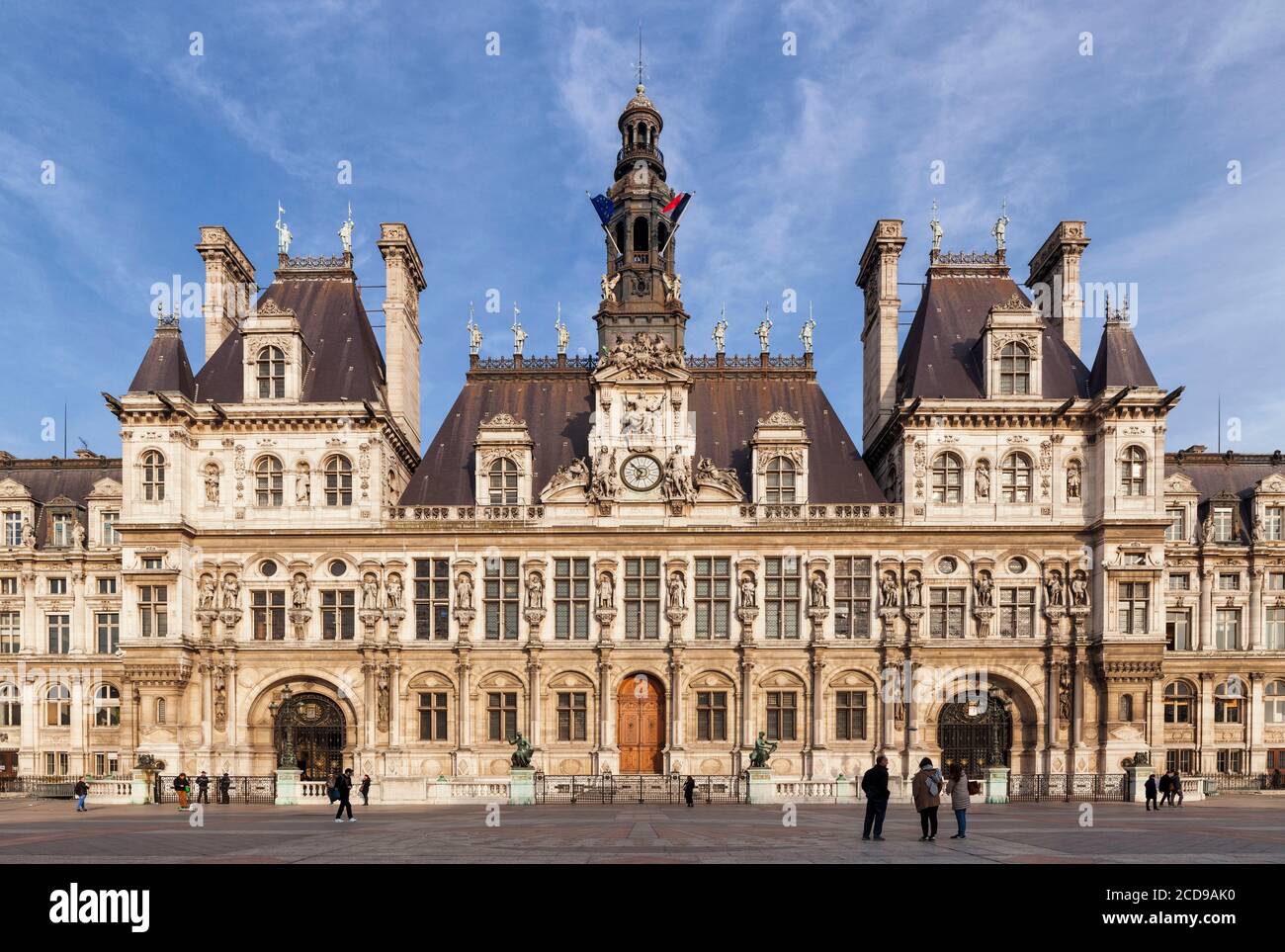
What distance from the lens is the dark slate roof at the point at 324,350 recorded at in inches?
1937

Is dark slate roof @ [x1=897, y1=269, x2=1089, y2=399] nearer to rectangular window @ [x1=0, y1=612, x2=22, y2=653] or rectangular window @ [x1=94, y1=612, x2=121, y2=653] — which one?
rectangular window @ [x1=94, y1=612, x2=121, y2=653]

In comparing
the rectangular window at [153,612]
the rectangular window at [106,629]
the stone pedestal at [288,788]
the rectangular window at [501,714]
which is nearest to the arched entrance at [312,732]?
the rectangular window at [153,612]

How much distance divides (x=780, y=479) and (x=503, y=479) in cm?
1324

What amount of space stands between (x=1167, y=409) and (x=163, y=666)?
155 feet

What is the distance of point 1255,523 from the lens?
5634 centimetres

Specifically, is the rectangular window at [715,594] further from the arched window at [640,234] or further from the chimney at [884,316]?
the arched window at [640,234]

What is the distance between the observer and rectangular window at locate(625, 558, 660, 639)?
151 feet

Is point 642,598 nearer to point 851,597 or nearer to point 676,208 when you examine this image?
point 851,597

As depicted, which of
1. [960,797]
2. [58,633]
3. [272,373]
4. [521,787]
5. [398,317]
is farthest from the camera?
[58,633]

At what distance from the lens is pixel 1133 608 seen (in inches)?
1768

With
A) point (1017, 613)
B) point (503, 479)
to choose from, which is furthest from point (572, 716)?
point (1017, 613)

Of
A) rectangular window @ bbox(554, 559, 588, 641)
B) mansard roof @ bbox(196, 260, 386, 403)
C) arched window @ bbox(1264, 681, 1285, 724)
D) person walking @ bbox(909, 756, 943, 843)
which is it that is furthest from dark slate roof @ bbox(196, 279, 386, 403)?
arched window @ bbox(1264, 681, 1285, 724)

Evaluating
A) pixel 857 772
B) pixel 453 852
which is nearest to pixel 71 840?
pixel 453 852
